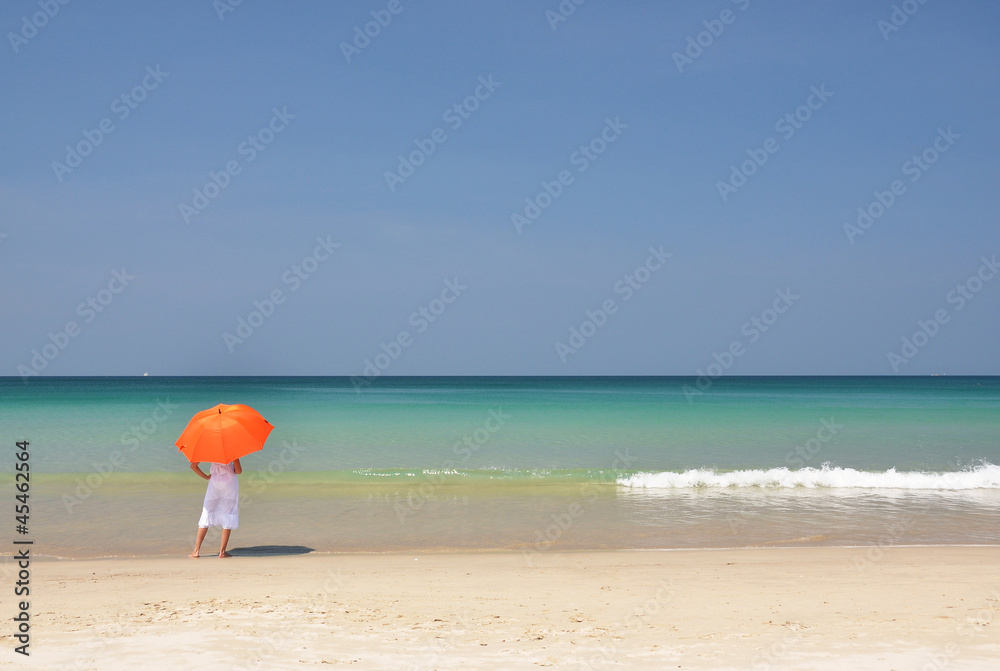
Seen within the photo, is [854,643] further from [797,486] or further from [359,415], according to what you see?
[359,415]

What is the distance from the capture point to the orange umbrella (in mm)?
8484

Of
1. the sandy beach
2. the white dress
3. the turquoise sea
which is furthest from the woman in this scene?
the turquoise sea

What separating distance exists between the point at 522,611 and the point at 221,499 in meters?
4.48

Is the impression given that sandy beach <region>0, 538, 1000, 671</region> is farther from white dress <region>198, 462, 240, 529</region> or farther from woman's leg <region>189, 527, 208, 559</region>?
white dress <region>198, 462, 240, 529</region>

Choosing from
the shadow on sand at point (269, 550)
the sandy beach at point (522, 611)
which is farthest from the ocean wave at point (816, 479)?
the shadow on sand at point (269, 550)

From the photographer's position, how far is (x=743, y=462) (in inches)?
742

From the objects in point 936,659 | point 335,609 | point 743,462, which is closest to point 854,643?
point 936,659

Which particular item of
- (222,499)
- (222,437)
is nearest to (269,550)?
(222,499)

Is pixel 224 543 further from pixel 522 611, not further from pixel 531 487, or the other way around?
pixel 531 487

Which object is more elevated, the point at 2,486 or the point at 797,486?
the point at 797,486

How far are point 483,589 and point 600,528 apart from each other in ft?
13.6

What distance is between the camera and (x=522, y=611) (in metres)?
6.59

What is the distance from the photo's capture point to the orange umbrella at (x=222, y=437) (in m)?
8.48

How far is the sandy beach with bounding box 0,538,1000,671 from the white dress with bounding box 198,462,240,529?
0.53m
